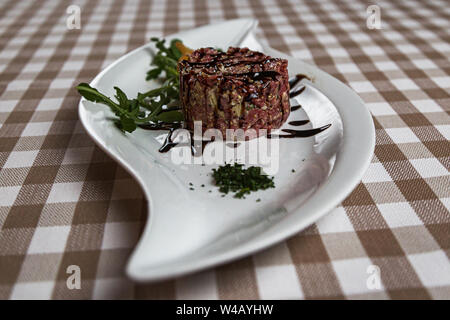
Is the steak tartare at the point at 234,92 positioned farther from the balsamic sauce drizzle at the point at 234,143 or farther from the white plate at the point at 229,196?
the white plate at the point at 229,196

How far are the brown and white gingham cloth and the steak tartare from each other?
1.79 feet

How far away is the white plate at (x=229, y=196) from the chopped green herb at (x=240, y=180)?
33 mm

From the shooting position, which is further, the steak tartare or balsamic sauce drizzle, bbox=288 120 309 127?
balsamic sauce drizzle, bbox=288 120 309 127

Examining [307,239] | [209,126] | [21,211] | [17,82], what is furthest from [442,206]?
[17,82]

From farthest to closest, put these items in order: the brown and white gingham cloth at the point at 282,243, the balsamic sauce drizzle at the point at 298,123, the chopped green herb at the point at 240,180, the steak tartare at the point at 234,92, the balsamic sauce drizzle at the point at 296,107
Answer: the balsamic sauce drizzle at the point at 296,107
the balsamic sauce drizzle at the point at 298,123
the steak tartare at the point at 234,92
the chopped green herb at the point at 240,180
the brown and white gingham cloth at the point at 282,243

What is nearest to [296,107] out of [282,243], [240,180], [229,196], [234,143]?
[234,143]

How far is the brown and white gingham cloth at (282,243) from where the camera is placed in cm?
152

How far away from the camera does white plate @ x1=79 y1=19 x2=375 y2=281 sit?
4.58ft

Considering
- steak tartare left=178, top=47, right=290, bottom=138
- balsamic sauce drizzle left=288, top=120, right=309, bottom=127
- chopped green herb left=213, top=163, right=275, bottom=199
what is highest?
steak tartare left=178, top=47, right=290, bottom=138

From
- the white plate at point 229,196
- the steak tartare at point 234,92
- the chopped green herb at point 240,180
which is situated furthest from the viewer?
the steak tartare at point 234,92

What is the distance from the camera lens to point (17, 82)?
3.05 metres

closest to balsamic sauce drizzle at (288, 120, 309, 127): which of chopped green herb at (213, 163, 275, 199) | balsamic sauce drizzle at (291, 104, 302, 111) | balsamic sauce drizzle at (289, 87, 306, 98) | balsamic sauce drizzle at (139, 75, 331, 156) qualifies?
balsamic sauce drizzle at (139, 75, 331, 156)

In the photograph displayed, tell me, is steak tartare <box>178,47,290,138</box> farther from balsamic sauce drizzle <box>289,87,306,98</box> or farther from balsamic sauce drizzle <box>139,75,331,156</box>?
balsamic sauce drizzle <box>289,87,306,98</box>

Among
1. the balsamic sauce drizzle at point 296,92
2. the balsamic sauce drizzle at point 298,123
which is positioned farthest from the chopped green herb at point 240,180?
the balsamic sauce drizzle at point 296,92
